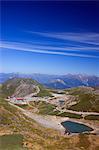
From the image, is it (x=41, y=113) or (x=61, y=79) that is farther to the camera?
(x=41, y=113)

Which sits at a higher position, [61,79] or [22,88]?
[61,79]

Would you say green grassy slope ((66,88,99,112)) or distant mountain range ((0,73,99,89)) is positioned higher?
distant mountain range ((0,73,99,89))

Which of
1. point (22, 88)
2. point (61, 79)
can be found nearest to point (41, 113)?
point (22, 88)

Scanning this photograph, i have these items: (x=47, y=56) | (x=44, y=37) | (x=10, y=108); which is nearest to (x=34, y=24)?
(x=44, y=37)

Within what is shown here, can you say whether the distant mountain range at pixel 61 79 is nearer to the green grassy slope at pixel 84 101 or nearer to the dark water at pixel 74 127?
the green grassy slope at pixel 84 101

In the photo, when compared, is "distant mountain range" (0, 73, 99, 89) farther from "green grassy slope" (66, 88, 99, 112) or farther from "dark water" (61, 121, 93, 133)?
"dark water" (61, 121, 93, 133)

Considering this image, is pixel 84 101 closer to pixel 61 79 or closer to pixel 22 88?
pixel 61 79

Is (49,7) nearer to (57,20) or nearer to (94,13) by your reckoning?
(57,20)

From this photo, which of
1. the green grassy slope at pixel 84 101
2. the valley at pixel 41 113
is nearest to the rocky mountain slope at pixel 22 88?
the valley at pixel 41 113

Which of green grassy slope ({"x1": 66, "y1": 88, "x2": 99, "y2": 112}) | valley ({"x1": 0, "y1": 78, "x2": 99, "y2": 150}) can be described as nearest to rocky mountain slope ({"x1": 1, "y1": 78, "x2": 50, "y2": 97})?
valley ({"x1": 0, "y1": 78, "x2": 99, "y2": 150})
